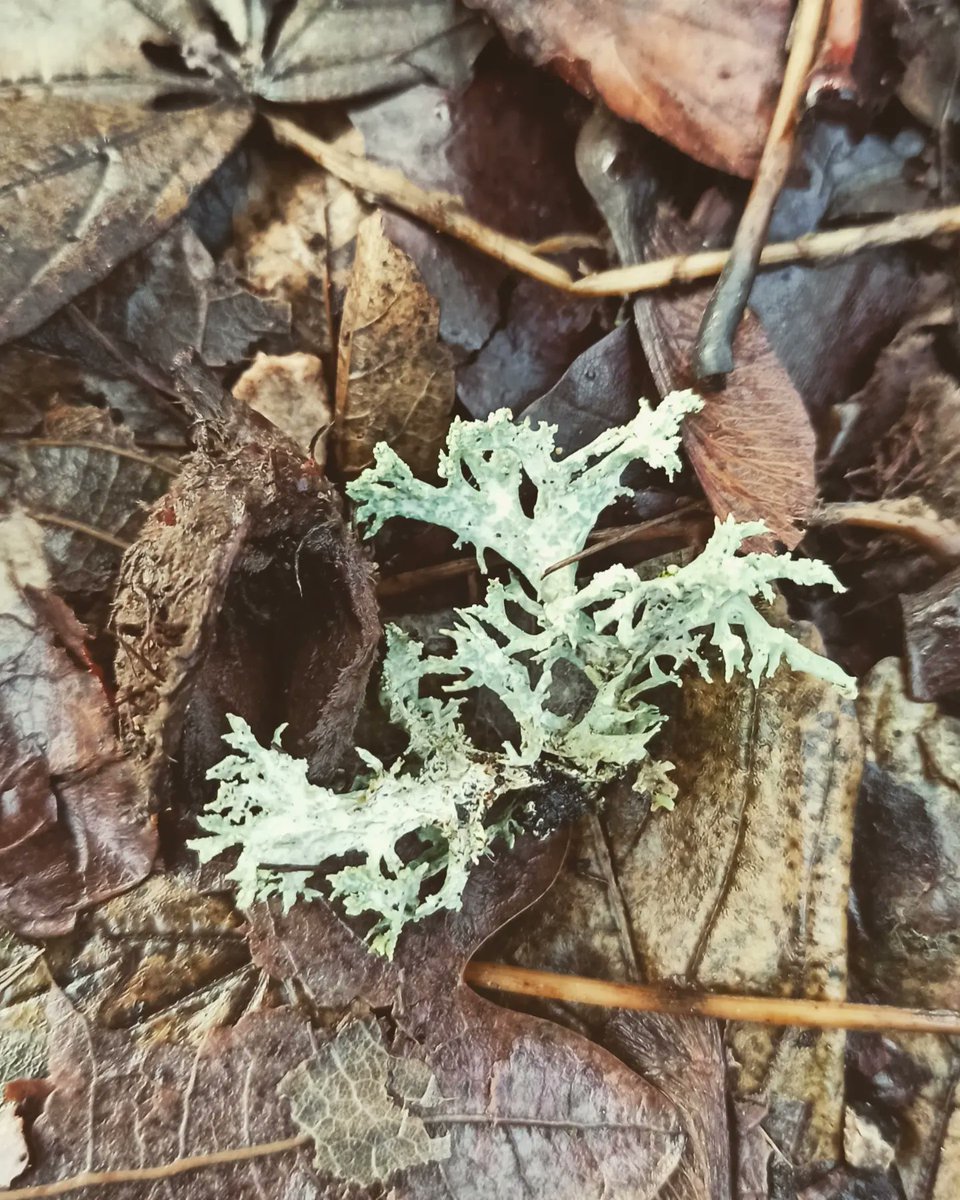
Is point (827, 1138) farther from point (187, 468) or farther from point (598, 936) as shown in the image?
point (187, 468)

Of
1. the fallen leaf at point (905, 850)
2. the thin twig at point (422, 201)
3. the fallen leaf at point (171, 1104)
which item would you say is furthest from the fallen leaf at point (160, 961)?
the thin twig at point (422, 201)

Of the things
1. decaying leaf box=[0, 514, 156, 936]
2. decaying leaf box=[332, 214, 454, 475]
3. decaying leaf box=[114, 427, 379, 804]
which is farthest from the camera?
decaying leaf box=[332, 214, 454, 475]

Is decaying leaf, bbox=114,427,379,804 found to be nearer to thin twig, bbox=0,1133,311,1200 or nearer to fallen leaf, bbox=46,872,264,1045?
fallen leaf, bbox=46,872,264,1045

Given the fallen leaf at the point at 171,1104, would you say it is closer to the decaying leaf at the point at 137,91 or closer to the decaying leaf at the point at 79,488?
the decaying leaf at the point at 79,488

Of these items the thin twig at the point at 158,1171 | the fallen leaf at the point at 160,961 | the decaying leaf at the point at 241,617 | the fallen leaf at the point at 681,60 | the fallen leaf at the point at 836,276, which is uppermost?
the fallen leaf at the point at 681,60

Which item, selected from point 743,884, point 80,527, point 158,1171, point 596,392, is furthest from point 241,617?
point 743,884

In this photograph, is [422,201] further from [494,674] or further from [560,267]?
[494,674]

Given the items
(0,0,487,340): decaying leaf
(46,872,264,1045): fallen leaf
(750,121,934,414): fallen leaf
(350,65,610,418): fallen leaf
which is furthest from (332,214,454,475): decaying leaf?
(46,872,264,1045): fallen leaf
